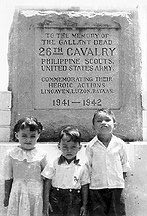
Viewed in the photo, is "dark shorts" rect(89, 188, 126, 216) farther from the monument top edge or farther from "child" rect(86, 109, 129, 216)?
the monument top edge

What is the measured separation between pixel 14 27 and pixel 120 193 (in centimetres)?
224

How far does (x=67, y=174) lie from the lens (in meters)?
3.25

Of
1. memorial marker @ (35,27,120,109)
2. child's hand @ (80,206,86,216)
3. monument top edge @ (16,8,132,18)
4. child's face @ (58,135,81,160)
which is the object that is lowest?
child's hand @ (80,206,86,216)

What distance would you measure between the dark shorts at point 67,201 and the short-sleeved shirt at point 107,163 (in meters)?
0.18

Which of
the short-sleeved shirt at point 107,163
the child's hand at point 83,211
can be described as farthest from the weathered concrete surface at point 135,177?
the child's hand at point 83,211

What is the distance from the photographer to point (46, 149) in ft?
12.6

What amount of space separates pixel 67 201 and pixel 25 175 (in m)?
0.42

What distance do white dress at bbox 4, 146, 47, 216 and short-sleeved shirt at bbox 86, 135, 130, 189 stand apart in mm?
428

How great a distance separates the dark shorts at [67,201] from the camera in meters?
3.21

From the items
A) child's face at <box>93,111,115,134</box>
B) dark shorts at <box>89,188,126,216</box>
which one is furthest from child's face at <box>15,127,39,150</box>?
dark shorts at <box>89,188,126,216</box>

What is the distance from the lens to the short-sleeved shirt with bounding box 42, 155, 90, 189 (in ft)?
10.6

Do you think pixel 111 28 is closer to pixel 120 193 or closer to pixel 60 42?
pixel 60 42

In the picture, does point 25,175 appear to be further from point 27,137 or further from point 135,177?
point 135,177

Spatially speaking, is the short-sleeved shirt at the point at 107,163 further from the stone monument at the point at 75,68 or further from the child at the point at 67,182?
the stone monument at the point at 75,68
